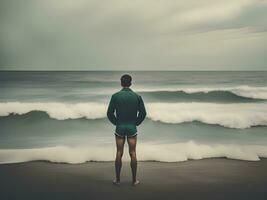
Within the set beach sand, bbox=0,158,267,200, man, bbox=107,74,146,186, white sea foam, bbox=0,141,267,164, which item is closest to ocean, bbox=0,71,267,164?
white sea foam, bbox=0,141,267,164

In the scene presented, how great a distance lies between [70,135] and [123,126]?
12.5 feet

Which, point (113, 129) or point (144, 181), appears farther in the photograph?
point (113, 129)

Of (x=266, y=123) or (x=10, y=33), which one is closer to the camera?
(x=10, y=33)

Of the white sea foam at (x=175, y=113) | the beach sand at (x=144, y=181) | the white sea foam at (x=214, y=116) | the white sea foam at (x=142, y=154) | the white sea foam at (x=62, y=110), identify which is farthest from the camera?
the white sea foam at (x=62, y=110)

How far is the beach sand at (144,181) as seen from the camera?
10.9ft

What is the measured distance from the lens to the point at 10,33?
7566 millimetres

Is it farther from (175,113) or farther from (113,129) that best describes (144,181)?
(175,113)

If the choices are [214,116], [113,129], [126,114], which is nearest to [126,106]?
[126,114]

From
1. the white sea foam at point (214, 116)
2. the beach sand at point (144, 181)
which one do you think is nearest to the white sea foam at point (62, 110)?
the white sea foam at point (214, 116)

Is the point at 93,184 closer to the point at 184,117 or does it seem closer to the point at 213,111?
the point at 184,117

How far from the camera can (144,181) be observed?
3783mm

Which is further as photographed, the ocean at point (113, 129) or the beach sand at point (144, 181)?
the ocean at point (113, 129)

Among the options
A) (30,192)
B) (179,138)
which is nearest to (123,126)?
(30,192)

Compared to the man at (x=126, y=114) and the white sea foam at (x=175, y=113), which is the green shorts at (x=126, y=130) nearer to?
the man at (x=126, y=114)
